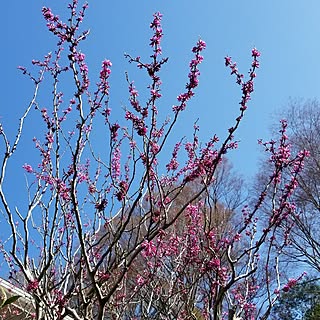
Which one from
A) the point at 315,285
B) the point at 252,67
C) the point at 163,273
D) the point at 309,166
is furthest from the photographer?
the point at 315,285

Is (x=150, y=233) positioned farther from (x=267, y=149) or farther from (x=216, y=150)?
(x=267, y=149)

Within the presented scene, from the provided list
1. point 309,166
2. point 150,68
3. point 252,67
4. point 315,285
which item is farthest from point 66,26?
point 315,285

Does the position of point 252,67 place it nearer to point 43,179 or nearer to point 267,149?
point 267,149

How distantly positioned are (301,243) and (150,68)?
7858 millimetres

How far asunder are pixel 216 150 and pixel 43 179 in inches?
54.6

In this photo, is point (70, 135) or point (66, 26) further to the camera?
point (70, 135)

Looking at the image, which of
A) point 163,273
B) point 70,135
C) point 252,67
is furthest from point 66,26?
point 163,273

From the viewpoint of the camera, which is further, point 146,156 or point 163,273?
point 163,273

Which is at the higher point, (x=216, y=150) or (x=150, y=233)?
(x=216, y=150)

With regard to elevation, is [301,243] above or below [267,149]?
above

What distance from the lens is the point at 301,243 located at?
9758 millimetres

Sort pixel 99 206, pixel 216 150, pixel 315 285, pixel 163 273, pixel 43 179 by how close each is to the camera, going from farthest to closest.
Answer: pixel 315 285 → pixel 163 273 → pixel 43 179 → pixel 216 150 → pixel 99 206

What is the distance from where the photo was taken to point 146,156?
8.93ft

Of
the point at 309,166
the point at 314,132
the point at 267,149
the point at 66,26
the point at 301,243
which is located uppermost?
the point at 314,132
